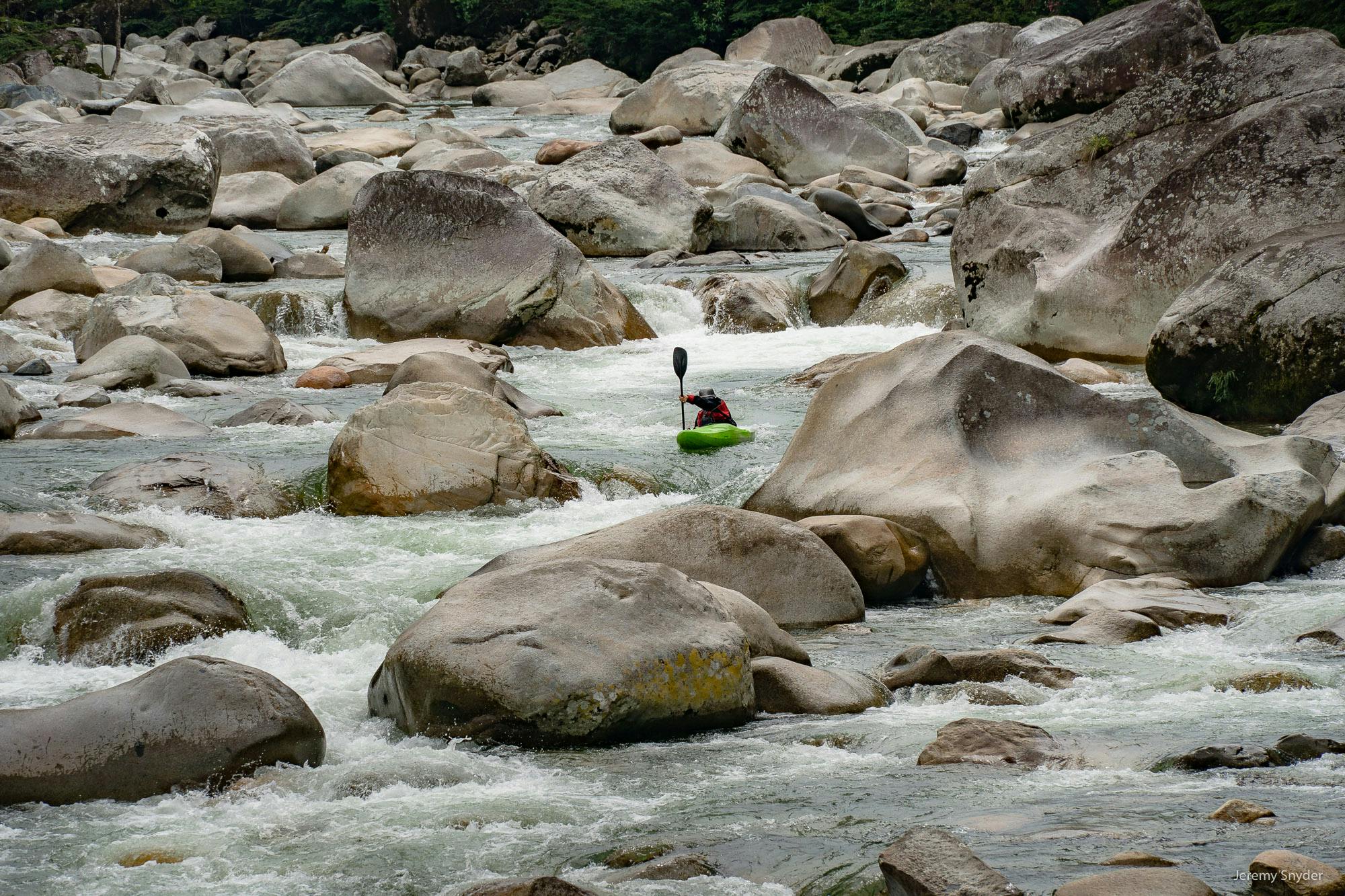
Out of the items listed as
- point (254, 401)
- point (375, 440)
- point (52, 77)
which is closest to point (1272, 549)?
point (375, 440)

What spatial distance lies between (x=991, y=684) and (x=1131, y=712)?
592 mm

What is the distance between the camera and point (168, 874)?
419cm

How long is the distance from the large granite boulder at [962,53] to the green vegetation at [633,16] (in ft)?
9.20

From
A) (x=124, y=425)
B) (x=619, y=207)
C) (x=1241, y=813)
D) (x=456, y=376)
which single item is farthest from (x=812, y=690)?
(x=619, y=207)

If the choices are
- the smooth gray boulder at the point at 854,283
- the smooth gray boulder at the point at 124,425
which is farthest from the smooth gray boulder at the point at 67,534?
the smooth gray boulder at the point at 854,283

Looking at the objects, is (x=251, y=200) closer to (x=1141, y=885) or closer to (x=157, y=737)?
(x=157, y=737)

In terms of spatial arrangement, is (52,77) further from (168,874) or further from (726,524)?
(168,874)

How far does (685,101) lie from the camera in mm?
28375

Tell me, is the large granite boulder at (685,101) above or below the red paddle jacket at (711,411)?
above

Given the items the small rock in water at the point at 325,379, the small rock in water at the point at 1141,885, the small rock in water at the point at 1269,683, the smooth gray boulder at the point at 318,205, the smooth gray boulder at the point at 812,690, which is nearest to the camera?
the small rock in water at the point at 1141,885

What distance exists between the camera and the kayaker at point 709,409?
10211 millimetres

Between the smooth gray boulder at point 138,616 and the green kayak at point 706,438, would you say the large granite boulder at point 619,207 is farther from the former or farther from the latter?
the smooth gray boulder at point 138,616

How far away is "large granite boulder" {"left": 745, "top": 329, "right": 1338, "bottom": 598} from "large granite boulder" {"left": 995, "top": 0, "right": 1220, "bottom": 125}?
10534 millimetres

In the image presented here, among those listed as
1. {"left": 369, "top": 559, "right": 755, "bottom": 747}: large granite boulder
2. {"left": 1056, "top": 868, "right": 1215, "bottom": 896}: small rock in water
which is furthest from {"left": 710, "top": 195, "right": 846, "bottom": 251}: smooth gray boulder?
{"left": 1056, "top": 868, "right": 1215, "bottom": 896}: small rock in water
